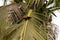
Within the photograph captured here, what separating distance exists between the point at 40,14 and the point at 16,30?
0.36 meters

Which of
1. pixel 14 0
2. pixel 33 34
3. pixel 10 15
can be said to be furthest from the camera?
pixel 14 0

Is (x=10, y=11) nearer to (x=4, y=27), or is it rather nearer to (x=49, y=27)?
(x=4, y=27)

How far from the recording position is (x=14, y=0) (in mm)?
1875

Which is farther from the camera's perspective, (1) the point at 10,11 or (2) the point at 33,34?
(1) the point at 10,11

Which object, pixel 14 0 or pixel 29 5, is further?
pixel 14 0

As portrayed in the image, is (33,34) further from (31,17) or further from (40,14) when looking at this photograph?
(40,14)

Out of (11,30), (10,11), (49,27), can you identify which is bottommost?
(49,27)

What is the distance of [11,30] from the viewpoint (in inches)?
53.7

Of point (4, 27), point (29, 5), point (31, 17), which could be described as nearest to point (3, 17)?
point (4, 27)

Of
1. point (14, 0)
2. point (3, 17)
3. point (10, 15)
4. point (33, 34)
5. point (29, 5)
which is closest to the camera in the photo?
point (33, 34)

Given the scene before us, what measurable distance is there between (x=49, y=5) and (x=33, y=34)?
73 cm

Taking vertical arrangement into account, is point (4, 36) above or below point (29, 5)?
below

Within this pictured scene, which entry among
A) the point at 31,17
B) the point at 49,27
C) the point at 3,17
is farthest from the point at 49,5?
the point at 3,17

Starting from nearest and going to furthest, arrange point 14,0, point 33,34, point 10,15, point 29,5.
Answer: point 33,34
point 10,15
point 29,5
point 14,0
